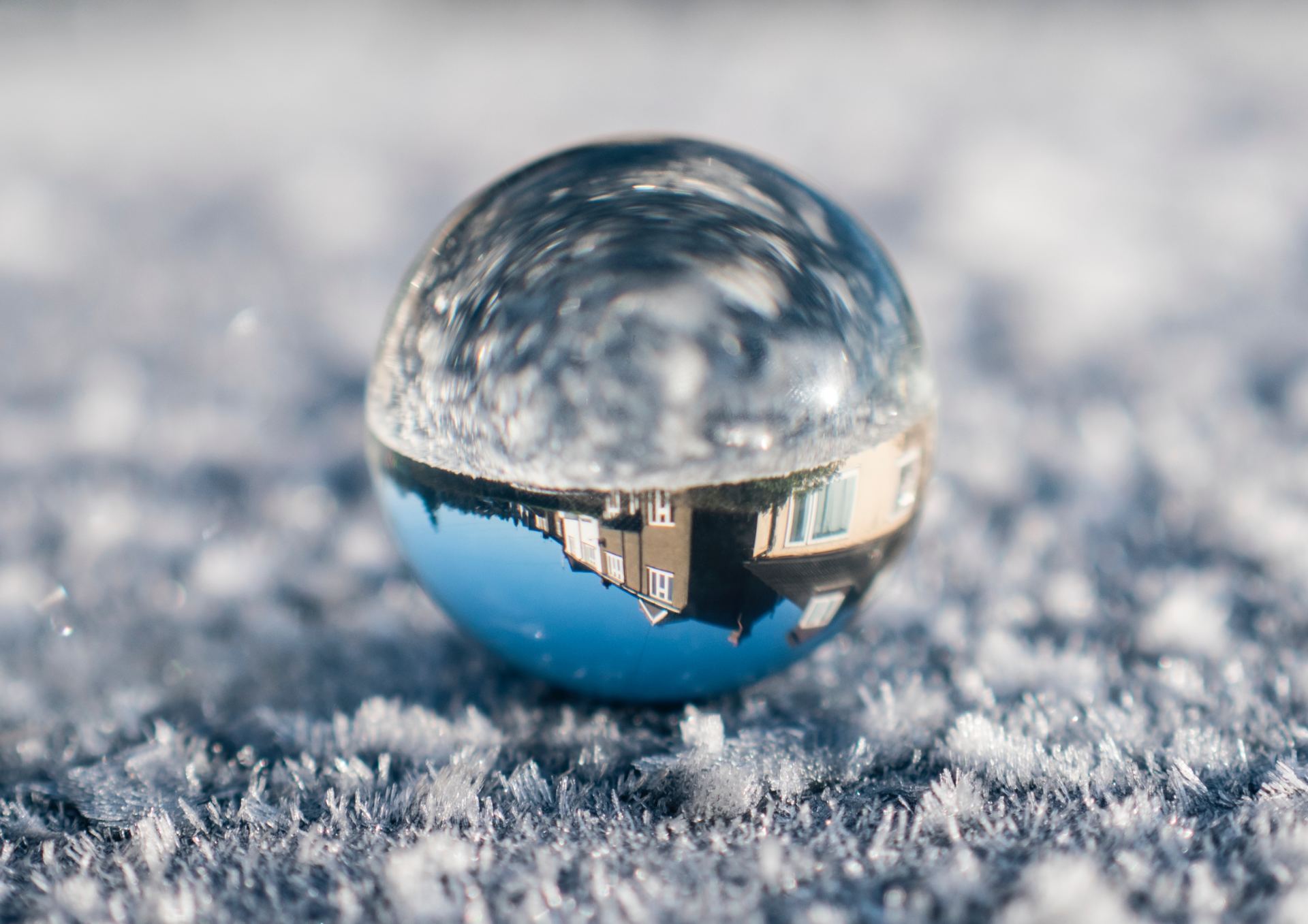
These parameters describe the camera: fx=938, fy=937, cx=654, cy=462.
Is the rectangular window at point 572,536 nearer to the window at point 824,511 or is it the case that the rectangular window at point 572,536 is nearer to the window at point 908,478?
the window at point 824,511

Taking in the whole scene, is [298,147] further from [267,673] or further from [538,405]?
[538,405]

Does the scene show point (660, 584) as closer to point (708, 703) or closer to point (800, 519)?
point (800, 519)

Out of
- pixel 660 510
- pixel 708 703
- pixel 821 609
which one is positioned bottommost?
pixel 708 703

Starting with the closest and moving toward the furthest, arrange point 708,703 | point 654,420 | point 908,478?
point 654,420
point 908,478
point 708,703

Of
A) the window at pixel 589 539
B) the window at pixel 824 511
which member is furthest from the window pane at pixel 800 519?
the window at pixel 589 539

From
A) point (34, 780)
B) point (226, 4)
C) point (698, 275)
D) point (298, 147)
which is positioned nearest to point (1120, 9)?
point (298, 147)

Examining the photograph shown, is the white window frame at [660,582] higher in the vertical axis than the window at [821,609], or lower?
higher

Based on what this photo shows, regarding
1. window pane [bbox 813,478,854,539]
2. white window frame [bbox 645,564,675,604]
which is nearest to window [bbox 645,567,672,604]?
white window frame [bbox 645,564,675,604]

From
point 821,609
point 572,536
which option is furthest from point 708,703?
point 572,536
